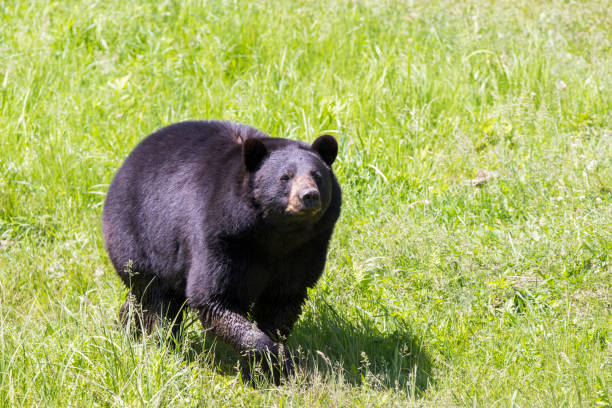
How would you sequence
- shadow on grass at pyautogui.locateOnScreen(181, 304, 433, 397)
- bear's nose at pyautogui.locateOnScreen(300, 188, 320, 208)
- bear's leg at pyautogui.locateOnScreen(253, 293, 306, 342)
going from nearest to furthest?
bear's nose at pyautogui.locateOnScreen(300, 188, 320, 208), shadow on grass at pyautogui.locateOnScreen(181, 304, 433, 397), bear's leg at pyautogui.locateOnScreen(253, 293, 306, 342)

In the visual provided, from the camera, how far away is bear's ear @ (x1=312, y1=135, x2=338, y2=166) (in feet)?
14.3

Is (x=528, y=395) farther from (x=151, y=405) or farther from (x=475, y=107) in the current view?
(x=475, y=107)

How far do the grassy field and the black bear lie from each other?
306mm

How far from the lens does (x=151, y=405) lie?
3520 millimetres

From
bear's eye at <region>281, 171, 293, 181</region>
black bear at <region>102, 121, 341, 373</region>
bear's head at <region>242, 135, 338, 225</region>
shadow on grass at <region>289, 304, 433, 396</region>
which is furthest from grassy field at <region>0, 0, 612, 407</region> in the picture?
bear's eye at <region>281, 171, 293, 181</region>

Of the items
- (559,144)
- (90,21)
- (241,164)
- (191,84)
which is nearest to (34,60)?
(90,21)

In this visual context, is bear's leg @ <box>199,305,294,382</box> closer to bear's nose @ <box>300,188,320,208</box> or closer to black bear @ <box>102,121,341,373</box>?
black bear @ <box>102,121,341,373</box>

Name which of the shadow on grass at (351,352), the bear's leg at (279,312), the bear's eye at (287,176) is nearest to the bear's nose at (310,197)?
the bear's eye at (287,176)

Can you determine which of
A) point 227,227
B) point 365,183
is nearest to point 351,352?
point 227,227

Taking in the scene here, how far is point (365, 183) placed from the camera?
627cm

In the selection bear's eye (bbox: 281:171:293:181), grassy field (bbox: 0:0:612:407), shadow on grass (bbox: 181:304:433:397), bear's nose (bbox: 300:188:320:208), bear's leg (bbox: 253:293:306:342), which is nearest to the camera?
bear's nose (bbox: 300:188:320:208)

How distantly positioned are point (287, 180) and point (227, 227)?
0.42m

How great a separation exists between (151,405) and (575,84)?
16.8 feet

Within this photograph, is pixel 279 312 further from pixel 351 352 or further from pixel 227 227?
pixel 227 227
